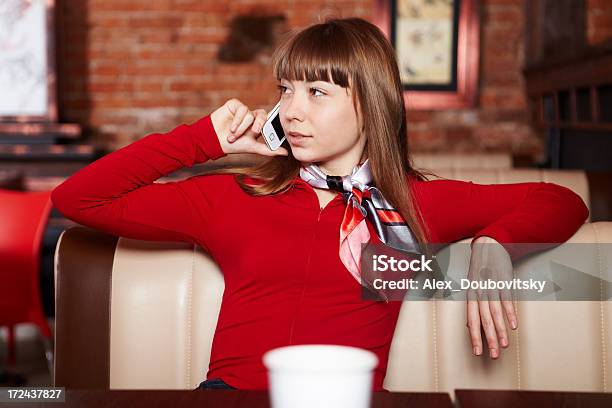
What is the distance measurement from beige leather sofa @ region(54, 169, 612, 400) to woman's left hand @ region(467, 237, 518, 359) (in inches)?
4.0

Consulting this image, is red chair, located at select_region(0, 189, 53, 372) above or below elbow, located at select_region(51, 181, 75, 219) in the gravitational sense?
below

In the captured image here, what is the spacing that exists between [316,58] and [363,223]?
0.98 ft

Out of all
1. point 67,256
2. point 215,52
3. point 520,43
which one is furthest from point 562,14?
point 67,256

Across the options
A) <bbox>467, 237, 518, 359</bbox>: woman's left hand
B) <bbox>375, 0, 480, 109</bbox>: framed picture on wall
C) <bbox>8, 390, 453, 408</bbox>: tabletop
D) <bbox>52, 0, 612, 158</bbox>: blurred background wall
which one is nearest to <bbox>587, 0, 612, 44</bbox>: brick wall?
<bbox>52, 0, 612, 158</bbox>: blurred background wall

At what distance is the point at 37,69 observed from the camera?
4.04 m

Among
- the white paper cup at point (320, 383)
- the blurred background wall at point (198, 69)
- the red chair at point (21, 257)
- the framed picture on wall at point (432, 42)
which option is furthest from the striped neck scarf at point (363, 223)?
the blurred background wall at point (198, 69)

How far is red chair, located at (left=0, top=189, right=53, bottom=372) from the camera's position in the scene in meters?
2.91

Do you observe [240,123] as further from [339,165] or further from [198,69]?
[198,69]

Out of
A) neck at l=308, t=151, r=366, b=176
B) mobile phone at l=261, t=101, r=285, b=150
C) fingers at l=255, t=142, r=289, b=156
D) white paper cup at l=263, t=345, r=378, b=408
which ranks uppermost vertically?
mobile phone at l=261, t=101, r=285, b=150

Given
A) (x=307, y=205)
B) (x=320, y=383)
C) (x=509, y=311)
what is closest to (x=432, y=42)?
(x=307, y=205)

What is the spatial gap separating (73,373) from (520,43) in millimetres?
3393

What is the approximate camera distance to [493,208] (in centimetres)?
150

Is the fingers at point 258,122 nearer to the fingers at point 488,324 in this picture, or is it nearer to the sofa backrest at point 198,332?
the sofa backrest at point 198,332

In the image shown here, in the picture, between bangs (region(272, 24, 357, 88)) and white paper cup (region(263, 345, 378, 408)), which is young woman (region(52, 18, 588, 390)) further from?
white paper cup (region(263, 345, 378, 408))
